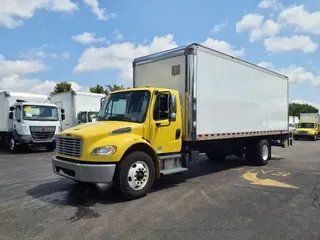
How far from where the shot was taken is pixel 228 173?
377 inches

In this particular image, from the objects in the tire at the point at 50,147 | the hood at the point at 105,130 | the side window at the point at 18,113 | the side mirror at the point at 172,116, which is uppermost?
the side window at the point at 18,113

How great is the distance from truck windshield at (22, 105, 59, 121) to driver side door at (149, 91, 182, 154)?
10833mm

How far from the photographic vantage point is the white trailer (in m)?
7.61

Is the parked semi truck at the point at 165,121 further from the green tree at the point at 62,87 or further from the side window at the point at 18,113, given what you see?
the green tree at the point at 62,87

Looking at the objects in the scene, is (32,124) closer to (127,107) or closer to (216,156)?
(216,156)

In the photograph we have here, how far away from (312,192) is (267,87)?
5397 mm

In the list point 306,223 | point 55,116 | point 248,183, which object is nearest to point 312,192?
point 248,183

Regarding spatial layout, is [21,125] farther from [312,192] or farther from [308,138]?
[308,138]

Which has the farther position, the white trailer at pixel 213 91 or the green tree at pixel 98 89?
the green tree at pixel 98 89

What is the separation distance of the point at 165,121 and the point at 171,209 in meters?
2.24

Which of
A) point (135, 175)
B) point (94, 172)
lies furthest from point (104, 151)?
point (135, 175)

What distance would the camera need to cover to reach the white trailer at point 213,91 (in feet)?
25.0

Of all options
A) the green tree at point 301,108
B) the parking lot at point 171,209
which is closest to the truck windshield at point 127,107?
the parking lot at point 171,209

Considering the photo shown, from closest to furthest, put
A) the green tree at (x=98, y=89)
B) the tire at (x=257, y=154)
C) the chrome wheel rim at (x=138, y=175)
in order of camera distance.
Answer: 1. the chrome wheel rim at (x=138, y=175)
2. the tire at (x=257, y=154)
3. the green tree at (x=98, y=89)
